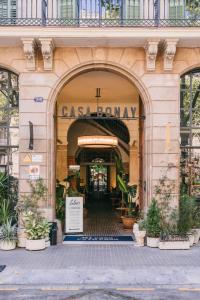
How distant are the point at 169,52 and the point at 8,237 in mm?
6979

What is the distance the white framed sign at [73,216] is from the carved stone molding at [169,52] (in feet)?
17.0

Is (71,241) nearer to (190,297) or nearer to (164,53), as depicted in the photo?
(190,297)

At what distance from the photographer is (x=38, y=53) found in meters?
11.6

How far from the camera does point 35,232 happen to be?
10.8 metres

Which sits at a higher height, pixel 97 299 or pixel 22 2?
pixel 22 2

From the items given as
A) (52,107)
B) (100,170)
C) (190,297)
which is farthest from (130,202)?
(100,170)

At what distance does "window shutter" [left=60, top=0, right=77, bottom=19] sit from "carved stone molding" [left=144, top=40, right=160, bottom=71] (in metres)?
2.50

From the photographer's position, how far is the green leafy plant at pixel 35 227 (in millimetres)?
10820

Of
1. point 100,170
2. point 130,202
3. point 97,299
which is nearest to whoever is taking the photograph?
point 97,299

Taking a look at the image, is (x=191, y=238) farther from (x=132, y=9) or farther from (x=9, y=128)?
(x=132, y=9)

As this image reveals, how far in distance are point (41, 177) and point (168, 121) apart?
13.6ft

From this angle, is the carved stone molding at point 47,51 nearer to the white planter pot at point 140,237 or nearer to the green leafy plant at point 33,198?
the green leafy plant at point 33,198

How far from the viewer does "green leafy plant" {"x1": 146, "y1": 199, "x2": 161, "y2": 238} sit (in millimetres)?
11109

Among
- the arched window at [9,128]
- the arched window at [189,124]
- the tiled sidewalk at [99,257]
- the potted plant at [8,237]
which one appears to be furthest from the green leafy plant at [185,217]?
the arched window at [9,128]
